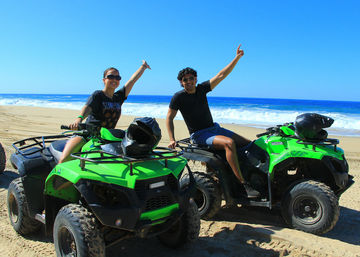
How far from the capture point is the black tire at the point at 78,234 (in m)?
2.39

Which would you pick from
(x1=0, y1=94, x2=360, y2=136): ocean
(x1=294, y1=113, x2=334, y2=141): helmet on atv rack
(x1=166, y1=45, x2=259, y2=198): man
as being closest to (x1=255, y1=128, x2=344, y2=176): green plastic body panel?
(x1=294, y1=113, x2=334, y2=141): helmet on atv rack

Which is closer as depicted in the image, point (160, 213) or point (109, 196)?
point (160, 213)

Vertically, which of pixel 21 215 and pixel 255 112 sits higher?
pixel 255 112

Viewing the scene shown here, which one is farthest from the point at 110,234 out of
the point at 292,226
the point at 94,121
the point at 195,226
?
the point at 292,226

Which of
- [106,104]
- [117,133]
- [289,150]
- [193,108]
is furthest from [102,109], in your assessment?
[289,150]

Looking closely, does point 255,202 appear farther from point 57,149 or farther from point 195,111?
point 57,149

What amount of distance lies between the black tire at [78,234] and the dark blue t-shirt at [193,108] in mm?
2282

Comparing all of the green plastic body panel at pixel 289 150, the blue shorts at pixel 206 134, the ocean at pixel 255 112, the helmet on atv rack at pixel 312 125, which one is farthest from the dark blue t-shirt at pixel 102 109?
the ocean at pixel 255 112

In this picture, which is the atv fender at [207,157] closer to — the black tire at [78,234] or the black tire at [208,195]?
the black tire at [208,195]

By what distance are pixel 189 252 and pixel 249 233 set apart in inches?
34.1

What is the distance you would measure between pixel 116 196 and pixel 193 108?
211cm

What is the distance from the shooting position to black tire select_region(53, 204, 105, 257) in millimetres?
2391

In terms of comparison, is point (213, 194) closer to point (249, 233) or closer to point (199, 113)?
point (249, 233)

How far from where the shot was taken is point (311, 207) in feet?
11.9
